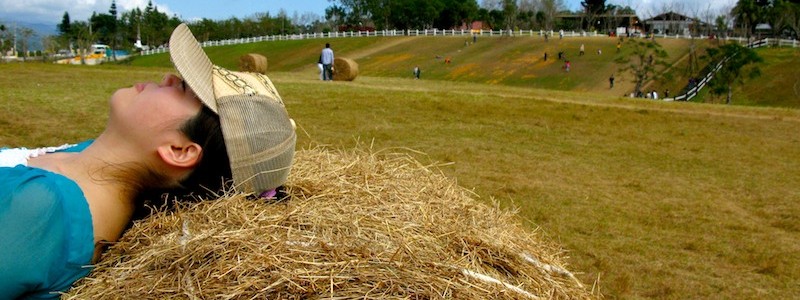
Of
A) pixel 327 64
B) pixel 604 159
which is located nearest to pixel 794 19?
pixel 327 64

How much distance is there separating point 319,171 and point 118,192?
1089mm

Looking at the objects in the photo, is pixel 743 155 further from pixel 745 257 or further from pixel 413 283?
pixel 413 283

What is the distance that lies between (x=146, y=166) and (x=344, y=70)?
21240mm

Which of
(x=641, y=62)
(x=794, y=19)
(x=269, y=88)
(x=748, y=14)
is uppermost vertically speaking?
(x=748, y=14)

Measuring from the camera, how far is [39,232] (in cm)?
185

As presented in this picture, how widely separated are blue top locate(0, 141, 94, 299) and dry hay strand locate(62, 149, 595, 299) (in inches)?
4.1

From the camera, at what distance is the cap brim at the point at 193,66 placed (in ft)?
6.98

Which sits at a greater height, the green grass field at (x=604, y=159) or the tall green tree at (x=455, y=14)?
the tall green tree at (x=455, y=14)

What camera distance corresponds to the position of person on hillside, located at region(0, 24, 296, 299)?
1.88 meters

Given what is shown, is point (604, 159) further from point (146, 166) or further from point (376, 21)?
point (376, 21)

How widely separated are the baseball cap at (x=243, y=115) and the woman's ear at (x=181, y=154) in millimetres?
107

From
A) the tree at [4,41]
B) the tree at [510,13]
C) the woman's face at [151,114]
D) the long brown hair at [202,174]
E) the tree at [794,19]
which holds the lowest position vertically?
the long brown hair at [202,174]

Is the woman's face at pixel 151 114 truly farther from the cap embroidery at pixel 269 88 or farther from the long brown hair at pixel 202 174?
the cap embroidery at pixel 269 88

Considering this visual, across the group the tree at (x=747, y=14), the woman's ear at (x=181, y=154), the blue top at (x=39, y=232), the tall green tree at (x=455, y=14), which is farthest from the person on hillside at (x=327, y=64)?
the tall green tree at (x=455, y=14)
